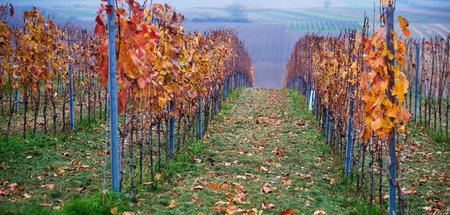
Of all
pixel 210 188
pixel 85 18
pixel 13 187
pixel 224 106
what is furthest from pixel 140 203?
pixel 85 18

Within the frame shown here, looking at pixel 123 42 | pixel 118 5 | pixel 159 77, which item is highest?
pixel 118 5

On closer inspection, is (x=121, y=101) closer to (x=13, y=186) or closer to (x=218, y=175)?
(x=13, y=186)

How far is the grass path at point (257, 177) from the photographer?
4.01 m

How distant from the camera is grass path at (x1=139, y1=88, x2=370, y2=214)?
4.01m

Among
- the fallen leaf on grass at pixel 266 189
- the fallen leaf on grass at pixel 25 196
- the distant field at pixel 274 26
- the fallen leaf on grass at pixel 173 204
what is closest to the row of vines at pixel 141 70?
the fallen leaf on grass at pixel 173 204

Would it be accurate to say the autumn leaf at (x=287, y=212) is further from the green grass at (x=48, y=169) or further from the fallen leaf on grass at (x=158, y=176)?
the green grass at (x=48, y=169)

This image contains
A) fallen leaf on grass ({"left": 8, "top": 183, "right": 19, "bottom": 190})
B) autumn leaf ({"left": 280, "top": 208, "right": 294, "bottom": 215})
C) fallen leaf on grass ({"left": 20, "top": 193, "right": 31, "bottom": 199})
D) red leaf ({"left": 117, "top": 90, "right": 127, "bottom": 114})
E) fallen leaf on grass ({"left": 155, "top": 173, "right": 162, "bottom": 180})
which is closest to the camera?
autumn leaf ({"left": 280, "top": 208, "right": 294, "bottom": 215})

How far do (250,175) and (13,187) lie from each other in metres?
3.27

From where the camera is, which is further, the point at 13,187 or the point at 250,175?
the point at 250,175

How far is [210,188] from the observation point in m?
4.56

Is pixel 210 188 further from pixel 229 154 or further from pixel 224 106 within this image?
pixel 224 106

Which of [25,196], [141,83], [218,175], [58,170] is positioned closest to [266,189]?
[218,175]

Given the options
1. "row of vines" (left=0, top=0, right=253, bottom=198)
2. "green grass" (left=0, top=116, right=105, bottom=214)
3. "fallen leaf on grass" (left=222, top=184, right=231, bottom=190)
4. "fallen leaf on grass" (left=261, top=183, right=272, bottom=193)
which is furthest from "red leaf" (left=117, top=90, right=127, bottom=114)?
"fallen leaf on grass" (left=261, top=183, right=272, bottom=193)

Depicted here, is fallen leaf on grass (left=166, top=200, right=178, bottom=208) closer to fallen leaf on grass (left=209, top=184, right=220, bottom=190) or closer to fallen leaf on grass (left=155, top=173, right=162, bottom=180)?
→ fallen leaf on grass (left=209, top=184, right=220, bottom=190)
